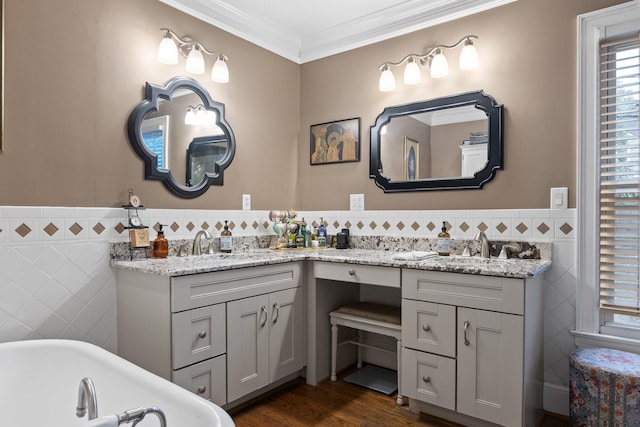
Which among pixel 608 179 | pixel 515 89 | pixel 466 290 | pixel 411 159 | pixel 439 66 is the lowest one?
pixel 466 290

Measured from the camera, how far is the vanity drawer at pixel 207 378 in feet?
6.29

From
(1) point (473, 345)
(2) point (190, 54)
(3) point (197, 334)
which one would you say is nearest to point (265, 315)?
(3) point (197, 334)

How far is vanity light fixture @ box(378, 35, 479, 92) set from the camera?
2.50 meters

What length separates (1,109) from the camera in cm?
184

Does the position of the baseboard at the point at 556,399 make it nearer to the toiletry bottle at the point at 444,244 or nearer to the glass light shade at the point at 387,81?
the toiletry bottle at the point at 444,244

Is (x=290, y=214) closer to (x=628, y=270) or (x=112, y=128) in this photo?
(x=112, y=128)

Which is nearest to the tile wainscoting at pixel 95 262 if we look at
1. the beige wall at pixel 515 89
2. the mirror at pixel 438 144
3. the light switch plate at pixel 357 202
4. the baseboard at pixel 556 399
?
the baseboard at pixel 556 399

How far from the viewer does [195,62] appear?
2.54 meters

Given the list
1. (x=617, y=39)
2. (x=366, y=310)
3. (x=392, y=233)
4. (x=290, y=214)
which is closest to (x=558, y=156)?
(x=617, y=39)

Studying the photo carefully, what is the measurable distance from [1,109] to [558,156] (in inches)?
112

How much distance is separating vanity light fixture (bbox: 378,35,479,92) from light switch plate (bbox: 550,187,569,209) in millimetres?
902

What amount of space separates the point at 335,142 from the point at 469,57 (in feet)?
3.81

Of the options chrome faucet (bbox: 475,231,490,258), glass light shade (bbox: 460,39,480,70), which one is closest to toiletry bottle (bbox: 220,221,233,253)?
chrome faucet (bbox: 475,231,490,258)

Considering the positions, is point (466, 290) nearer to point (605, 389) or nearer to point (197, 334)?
point (605, 389)
